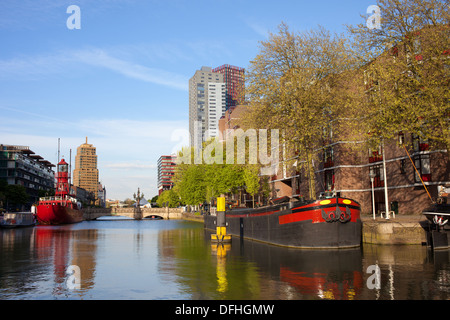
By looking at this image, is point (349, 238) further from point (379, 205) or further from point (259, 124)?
point (379, 205)

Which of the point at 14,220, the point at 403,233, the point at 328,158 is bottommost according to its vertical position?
the point at 14,220

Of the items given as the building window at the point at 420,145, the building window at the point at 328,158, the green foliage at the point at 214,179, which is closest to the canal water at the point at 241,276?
the building window at the point at 420,145

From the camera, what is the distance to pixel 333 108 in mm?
37906

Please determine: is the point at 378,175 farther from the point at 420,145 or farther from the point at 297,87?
the point at 297,87

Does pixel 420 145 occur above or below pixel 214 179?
above

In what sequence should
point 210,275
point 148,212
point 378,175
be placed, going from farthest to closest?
point 148,212 < point 378,175 < point 210,275

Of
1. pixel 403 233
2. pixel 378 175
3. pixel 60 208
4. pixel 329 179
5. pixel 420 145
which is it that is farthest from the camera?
pixel 60 208

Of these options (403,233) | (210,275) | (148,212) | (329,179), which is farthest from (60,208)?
(210,275)

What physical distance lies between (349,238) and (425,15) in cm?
1719

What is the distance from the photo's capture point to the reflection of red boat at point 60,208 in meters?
98.0

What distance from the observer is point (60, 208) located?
10038 cm

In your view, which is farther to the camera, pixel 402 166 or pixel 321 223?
pixel 402 166

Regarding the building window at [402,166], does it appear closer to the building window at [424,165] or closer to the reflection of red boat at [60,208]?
the building window at [424,165]
